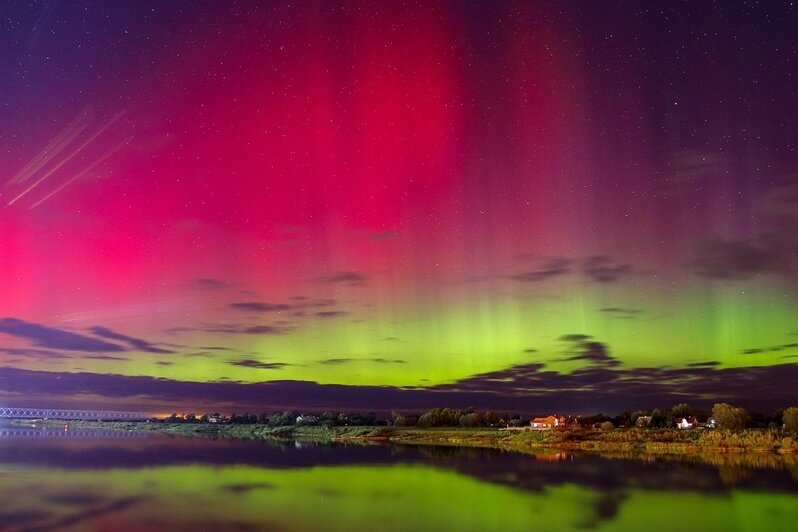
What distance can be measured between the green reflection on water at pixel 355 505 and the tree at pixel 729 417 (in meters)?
49.4

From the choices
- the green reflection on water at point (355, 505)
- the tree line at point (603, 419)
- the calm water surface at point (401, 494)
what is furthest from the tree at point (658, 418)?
the green reflection on water at point (355, 505)

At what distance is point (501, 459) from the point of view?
51.3 metres

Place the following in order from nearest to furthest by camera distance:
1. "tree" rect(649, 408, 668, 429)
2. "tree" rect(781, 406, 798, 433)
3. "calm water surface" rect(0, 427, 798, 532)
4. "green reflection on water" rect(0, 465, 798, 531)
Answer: "green reflection on water" rect(0, 465, 798, 531) < "calm water surface" rect(0, 427, 798, 532) < "tree" rect(781, 406, 798, 433) < "tree" rect(649, 408, 668, 429)

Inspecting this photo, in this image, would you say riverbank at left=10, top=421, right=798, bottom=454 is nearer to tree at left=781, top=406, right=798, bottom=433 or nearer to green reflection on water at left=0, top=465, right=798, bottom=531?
tree at left=781, top=406, right=798, bottom=433

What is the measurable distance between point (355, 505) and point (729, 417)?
63.9 m

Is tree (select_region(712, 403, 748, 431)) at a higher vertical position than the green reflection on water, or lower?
higher

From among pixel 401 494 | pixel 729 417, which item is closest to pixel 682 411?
pixel 729 417

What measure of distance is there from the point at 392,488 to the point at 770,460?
3225cm

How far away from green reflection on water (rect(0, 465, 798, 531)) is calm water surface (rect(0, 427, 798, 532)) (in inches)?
2.6

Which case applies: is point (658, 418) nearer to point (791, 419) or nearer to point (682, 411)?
point (682, 411)

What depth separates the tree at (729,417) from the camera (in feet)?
242

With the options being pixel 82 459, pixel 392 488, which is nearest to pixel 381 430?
pixel 82 459

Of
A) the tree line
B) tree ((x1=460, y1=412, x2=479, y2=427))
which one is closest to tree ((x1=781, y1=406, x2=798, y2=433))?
the tree line

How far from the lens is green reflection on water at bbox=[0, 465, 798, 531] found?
73.5ft
